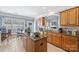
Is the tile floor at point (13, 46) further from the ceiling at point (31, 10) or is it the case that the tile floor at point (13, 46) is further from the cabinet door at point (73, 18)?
the cabinet door at point (73, 18)

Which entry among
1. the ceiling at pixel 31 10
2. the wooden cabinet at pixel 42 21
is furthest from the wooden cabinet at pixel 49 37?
the ceiling at pixel 31 10

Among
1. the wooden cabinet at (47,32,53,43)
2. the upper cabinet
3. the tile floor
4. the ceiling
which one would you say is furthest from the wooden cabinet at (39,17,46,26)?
the upper cabinet

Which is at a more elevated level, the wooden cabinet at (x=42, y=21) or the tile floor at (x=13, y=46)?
the wooden cabinet at (x=42, y=21)

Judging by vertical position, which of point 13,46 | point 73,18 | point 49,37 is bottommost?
point 13,46

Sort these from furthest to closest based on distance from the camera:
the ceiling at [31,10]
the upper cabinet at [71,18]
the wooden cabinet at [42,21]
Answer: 1. the upper cabinet at [71,18]
2. the wooden cabinet at [42,21]
3. the ceiling at [31,10]

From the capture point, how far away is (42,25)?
8.29 ft

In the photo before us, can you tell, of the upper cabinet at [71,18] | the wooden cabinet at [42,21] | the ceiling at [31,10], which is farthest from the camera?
the upper cabinet at [71,18]

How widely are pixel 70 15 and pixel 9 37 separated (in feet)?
7.68

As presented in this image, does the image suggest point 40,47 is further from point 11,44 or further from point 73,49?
point 73,49

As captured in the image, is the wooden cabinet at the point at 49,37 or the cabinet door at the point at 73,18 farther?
the cabinet door at the point at 73,18

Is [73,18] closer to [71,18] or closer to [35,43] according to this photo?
[71,18]

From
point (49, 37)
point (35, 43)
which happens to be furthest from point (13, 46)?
point (49, 37)

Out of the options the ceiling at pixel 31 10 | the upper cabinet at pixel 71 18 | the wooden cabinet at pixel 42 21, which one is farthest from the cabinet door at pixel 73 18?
the wooden cabinet at pixel 42 21

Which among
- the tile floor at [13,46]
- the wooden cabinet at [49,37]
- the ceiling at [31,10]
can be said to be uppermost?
the ceiling at [31,10]
